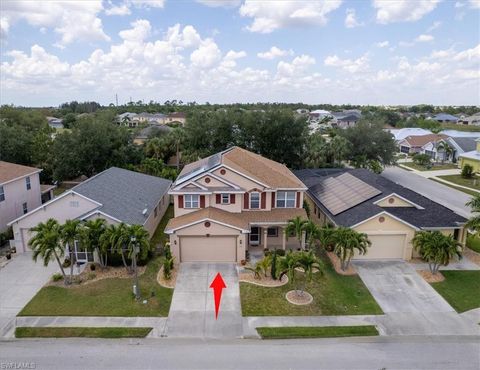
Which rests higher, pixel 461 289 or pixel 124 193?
pixel 124 193

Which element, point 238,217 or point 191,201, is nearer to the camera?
point 238,217

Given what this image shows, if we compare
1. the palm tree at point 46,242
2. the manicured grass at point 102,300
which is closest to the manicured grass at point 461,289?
the manicured grass at point 102,300

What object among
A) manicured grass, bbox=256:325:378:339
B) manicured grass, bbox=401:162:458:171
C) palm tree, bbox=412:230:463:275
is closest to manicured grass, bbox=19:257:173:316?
manicured grass, bbox=256:325:378:339

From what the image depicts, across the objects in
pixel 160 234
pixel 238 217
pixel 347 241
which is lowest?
pixel 160 234

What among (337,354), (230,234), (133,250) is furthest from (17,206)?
(337,354)

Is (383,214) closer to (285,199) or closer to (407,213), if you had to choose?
(407,213)

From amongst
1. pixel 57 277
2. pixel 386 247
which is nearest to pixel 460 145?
pixel 386 247
